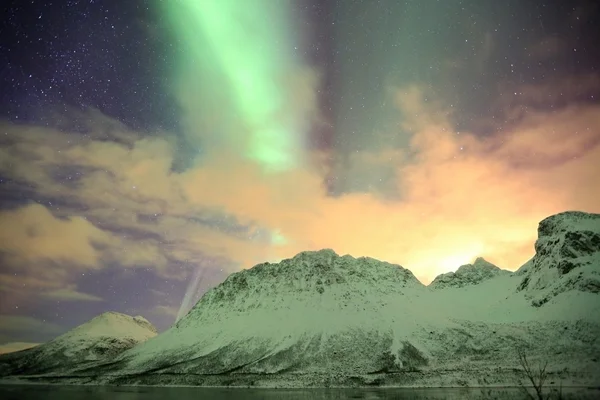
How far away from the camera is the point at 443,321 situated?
19288 centimetres

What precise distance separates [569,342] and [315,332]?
107430 millimetres

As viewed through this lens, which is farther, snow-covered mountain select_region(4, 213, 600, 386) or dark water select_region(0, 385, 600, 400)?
snow-covered mountain select_region(4, 213, 600, 386)

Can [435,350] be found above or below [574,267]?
below

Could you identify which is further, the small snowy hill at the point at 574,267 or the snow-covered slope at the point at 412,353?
the small snowy hill at the point at 574,267

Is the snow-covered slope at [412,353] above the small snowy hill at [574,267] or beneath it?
beneath

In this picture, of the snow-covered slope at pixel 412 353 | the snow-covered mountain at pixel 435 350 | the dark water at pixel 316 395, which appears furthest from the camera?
the snow-covered mountain at pixel 435 350

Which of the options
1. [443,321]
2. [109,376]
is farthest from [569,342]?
[109,376]

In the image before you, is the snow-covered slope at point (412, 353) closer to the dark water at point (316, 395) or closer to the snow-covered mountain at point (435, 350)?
the snow-covered mountain at point (435, 350)

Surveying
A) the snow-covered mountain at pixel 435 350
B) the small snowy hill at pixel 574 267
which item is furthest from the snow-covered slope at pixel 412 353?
the small snowy hill at pixel 574 267

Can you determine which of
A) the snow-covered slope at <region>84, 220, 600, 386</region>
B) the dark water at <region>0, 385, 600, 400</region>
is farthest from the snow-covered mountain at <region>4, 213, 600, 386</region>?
the dark water at <region>0, 385, 600, 400</region>

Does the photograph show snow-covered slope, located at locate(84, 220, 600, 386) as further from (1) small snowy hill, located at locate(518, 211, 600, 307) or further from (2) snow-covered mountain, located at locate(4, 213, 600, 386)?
(1) small snowy hill, located at locate(518, 211, 600, 307)

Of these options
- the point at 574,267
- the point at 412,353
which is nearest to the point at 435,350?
the point at 412,353

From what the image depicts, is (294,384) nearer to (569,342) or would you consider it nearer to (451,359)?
(451,359)

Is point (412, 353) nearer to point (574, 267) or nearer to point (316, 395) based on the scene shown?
point (316, 395)
